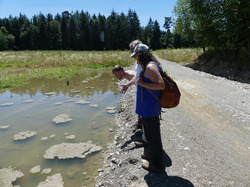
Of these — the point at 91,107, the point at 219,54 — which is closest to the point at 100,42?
the point at 219,54

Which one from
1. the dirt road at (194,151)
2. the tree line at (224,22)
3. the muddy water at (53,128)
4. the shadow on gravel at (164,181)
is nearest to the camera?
the shadow on gravel at (164,181)

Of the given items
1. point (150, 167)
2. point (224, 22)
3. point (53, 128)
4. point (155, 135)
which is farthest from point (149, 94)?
point (224, 22)

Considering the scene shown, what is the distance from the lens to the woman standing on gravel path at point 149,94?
2.83 meters

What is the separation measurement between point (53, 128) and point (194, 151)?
16.3ft

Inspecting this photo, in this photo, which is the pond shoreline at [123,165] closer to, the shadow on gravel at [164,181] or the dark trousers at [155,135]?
the shadow on gravel at [164,181]

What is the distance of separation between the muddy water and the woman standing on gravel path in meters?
1.86

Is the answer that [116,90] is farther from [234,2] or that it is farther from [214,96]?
[234,2]

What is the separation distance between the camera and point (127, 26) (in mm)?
81000

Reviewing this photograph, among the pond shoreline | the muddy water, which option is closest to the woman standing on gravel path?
the pond shoreline

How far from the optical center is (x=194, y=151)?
13.4 feet

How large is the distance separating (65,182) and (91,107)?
5.32 m

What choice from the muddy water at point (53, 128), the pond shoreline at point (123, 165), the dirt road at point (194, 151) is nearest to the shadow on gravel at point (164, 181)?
the dirt road at point (194, 151)

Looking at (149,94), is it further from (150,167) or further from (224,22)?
(224,22)

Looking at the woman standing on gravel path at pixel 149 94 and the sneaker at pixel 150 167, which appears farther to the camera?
the sneaker at pixel 150 167
